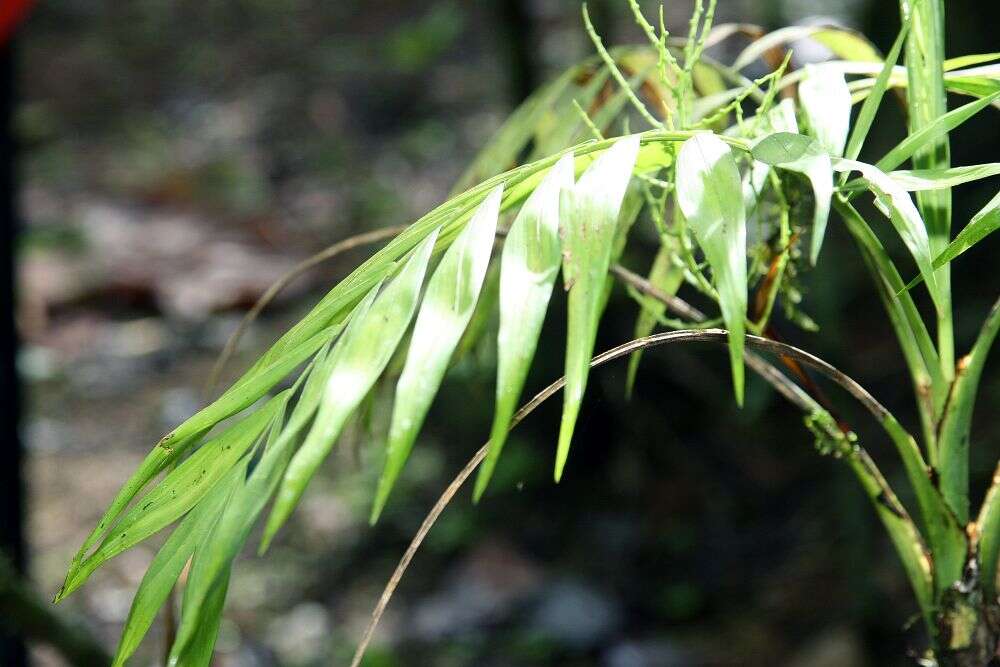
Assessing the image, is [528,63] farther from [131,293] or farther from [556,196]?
[556,196]

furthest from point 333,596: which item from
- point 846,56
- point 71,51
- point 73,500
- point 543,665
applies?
point 71,51

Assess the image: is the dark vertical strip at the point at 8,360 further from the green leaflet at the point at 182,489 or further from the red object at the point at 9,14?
the green leaflet at the point at 182,489

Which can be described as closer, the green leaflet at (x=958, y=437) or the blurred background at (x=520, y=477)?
the green leaflet at (x=958, y=437)

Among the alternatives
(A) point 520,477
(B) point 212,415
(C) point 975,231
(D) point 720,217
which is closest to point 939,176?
(C) point 975,231

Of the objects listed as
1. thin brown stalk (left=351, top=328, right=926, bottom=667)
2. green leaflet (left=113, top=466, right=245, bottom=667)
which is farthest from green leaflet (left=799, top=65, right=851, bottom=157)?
green leaflet (left=113, top=466, right=245, bottom=667)

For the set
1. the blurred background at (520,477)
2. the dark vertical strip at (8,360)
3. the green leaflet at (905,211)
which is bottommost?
the blurred background at (520,477)

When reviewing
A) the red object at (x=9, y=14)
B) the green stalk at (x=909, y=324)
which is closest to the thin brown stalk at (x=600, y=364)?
the green stalk at (x=909, y=324)
